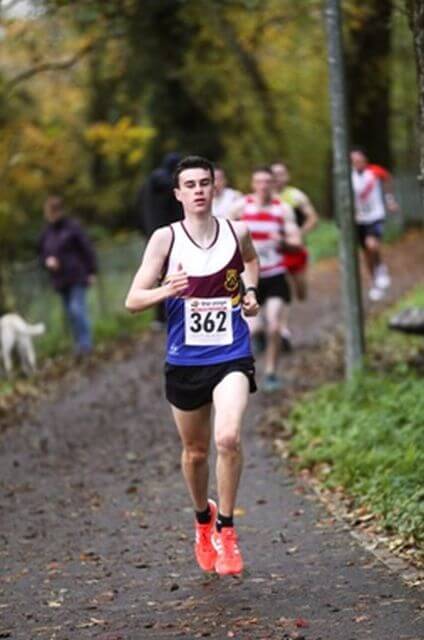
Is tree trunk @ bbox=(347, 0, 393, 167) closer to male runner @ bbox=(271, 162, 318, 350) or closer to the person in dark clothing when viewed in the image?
the person in dark clothing

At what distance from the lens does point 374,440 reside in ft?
34.1

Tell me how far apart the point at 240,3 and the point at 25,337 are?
5.26m

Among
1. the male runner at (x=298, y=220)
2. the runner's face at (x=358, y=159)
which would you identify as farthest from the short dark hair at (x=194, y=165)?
the runner's face at (x=358, y=159)

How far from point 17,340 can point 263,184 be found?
5001 mm

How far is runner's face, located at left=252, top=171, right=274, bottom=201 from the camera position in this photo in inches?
549

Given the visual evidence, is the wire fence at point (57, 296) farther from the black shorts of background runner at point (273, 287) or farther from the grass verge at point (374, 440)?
the grass verge at point (374, 440)

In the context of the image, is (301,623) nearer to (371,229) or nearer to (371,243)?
(371,229)

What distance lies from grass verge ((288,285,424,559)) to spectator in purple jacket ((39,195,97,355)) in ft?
18.1

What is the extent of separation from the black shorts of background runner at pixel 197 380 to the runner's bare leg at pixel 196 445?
69mm

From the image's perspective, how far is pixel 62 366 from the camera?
721 inches

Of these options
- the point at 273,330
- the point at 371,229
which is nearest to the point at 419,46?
the point at 273,330

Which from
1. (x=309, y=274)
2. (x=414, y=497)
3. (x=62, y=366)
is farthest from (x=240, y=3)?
(x=309, y=274)

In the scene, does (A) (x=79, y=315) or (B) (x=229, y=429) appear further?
(A) (x=79, y=315)

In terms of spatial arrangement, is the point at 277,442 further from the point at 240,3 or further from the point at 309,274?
the point at 309,274
